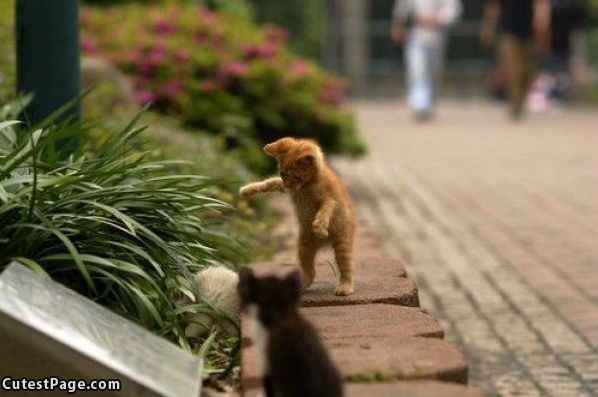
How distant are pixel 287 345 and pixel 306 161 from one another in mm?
1364

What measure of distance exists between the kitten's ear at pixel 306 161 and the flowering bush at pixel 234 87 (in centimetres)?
619

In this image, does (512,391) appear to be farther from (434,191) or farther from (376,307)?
(434,191)

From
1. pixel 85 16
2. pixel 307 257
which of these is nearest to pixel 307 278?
pixel 307 257

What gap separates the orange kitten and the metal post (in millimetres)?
1491

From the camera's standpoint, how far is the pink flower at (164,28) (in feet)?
42.0

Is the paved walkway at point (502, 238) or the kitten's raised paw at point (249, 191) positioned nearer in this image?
the kitten's raised paw at point (249, 191)

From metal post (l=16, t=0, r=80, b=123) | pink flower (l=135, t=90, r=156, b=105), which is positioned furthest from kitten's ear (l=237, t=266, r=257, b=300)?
pink flower (l=135, t=90, r=156, b=105)

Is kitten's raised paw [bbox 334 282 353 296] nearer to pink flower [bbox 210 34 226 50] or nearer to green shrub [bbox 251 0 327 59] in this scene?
pink flower [bbox 210 34 226 50]

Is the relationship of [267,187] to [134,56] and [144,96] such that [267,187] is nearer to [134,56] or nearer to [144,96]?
[144,96]

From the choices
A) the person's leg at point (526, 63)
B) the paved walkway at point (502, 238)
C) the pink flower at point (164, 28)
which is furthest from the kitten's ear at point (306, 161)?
the person's leg at point (526, 63)

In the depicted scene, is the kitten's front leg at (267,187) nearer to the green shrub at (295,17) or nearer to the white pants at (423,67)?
the white pants at (423,67)

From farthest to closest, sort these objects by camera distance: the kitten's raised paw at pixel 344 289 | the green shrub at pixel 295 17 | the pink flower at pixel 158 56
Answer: the green shrub at pixel 295 17 → the pink flower at pixel 158 56 → the kitten's raised paw at pixel 344 289

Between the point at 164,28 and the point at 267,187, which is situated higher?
the point at 267,187

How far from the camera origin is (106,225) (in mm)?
4949
